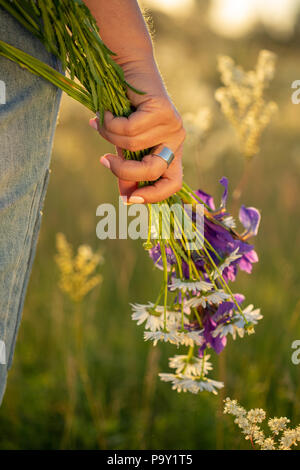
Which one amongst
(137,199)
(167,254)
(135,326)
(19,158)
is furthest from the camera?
(135,326)

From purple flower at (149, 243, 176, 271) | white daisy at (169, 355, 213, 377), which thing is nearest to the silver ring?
purple flower at (149, 243, 176, 271)

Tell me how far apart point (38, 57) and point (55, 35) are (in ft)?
0.19

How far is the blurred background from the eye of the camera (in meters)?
1.90

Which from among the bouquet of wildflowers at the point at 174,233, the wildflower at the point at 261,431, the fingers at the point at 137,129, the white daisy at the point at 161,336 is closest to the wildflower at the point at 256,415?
the wildflower at the point at 261,431

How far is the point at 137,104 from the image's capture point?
101cm

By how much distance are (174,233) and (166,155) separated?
0.67ft

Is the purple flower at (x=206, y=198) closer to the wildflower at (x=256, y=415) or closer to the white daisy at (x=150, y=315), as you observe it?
the white daisy at (x=150, y=315)

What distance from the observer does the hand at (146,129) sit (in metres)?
0.97

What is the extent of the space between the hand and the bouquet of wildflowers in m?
0.03

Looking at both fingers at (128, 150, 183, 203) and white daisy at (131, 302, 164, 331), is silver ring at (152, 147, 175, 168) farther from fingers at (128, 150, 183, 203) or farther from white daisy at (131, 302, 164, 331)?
white daisy at (131, 302, 164, 331)

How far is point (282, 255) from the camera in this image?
10.2 ft

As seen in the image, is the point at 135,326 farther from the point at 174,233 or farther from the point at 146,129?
the point at 146,129

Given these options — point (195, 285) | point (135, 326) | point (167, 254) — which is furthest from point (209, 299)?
point (135, 326)
